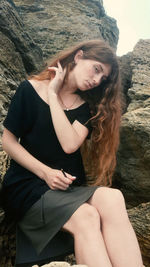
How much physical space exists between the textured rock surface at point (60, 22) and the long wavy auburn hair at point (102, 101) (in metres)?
4.01

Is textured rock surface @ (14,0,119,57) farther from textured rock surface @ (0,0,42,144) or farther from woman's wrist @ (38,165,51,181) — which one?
woman's wrist @ (38,165,51,181)

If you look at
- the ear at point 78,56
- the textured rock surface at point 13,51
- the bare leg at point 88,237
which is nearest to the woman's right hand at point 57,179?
the bare leg at point 88,237

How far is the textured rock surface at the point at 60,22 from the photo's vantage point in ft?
26.4

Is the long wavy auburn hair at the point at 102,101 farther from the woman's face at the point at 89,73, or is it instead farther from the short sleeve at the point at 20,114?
the short sleeve at the point at 20,114

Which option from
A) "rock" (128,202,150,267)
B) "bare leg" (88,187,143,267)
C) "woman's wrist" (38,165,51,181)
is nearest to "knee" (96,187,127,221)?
"bare leg" (88,187,143,267)

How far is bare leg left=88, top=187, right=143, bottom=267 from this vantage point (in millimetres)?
2469

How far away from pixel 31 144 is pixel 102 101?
1082 mm

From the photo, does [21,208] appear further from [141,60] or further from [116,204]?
[141,60]

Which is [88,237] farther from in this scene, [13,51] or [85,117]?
[13,51]

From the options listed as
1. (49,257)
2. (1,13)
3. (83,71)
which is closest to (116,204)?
(49,257)

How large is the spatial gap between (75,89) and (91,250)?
210 centimetres

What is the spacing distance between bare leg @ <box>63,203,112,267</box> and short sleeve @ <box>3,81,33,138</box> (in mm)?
1110

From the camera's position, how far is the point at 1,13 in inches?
223

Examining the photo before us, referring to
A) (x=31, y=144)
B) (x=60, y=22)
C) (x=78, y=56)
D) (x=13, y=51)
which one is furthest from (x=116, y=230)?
(x=60, y=22)
